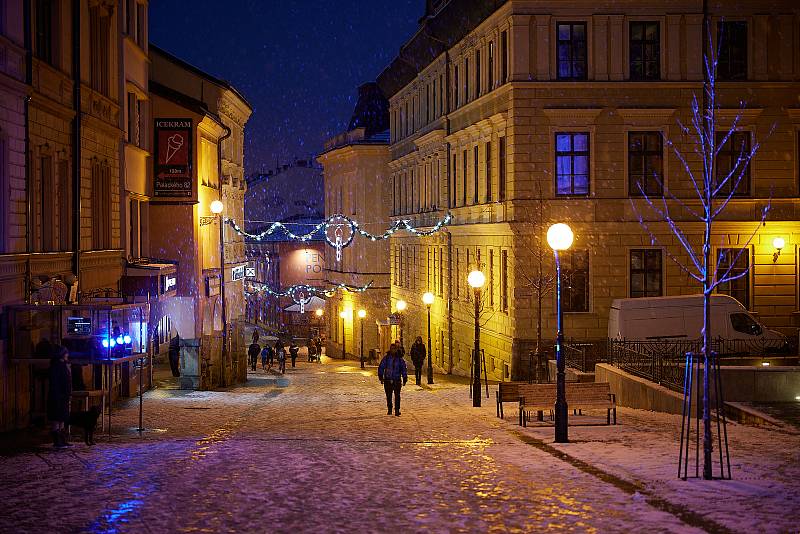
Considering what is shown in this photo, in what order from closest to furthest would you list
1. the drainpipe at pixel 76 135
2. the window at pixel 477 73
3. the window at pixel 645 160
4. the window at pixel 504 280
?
the drainpipe at pixel 76 135
the window at pixel 645 160
the window at pixel 504 280
the window at pixel 477 73

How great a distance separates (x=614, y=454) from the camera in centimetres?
1698

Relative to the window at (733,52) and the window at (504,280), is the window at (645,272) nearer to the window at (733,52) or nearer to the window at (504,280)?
the window at (504,280)

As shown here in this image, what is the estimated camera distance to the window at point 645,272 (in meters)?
37.8

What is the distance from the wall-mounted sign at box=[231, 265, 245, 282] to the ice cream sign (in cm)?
2020

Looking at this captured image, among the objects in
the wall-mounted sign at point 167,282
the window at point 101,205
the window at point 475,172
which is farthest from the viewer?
the window at point 475,172

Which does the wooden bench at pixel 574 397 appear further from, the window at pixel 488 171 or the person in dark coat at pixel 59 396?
the window at pixel 488 171

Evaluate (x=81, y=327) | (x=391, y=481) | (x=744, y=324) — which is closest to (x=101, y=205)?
(x=81, y=327)

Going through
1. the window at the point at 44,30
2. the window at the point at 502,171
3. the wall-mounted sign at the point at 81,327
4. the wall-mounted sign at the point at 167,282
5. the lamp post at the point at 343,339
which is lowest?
the lamp post at the point at 343,339

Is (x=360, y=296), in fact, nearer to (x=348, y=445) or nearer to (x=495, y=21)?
(x=495, y=21)

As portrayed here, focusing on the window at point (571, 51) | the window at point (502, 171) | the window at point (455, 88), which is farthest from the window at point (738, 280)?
the window at point (455, 88)

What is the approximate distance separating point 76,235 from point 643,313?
16543 mm

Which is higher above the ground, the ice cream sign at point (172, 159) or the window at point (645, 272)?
the ice cream sign at point (172, 159)

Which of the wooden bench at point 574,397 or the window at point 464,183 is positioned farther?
the window at point 464,183

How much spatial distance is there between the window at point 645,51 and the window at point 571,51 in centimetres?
165
